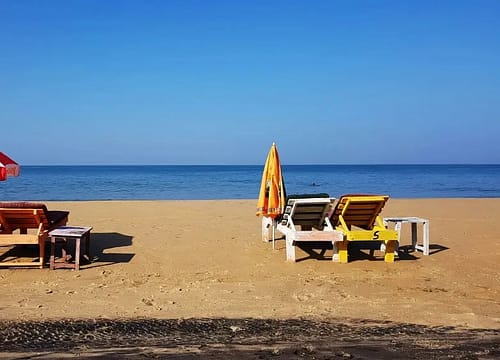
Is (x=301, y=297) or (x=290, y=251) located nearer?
(x=301, y=297)

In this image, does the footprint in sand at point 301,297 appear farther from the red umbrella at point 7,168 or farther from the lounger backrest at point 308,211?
the red umbrella at point 7,168

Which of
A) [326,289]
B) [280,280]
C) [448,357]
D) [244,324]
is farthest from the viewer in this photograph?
[280,280]

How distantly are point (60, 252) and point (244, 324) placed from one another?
5.48 m

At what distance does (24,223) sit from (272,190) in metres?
4.57

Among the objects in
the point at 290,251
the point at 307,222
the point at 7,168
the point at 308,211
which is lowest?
the point at 290,251

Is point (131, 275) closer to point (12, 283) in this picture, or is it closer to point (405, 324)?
point (12, 283)

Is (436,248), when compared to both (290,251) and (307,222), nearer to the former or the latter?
(307,222)

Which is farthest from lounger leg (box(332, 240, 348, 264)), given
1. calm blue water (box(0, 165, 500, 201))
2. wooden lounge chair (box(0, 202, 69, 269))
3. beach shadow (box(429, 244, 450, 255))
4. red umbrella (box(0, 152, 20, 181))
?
calm blue water (box(0, 165, 500, 201))

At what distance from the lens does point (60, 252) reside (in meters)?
9.57

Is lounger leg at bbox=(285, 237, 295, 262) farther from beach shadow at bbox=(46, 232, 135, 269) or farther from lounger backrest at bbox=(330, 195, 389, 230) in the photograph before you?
beach shadow at bbox=(46, 232, 135, 269)

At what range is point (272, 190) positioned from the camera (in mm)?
9969

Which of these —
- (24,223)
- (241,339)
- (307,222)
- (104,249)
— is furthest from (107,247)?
(241,339)

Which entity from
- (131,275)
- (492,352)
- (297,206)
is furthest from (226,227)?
(492,352)

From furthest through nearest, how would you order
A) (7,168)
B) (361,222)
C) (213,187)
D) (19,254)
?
1. (213,187)
2. (361,222)
3. (19,254)
4. (7,168)
